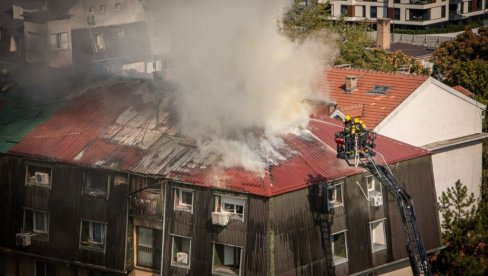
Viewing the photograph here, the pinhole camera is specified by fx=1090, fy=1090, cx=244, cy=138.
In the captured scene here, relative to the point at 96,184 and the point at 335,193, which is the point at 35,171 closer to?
the point at 96,184

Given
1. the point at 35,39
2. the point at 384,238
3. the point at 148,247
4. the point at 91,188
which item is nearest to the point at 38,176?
the point at 91,188

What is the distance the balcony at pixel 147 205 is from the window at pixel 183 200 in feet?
2.41

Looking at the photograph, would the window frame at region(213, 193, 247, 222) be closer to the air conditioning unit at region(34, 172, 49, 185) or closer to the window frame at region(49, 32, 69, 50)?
the air conditioning unit at region(34, 172, 49, 185)

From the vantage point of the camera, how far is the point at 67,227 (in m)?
39.1

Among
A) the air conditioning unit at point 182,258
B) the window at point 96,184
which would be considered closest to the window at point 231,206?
the air conditioning unit at point 182,258

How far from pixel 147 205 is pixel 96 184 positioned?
2.54 meters

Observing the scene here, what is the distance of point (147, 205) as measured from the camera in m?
37.2

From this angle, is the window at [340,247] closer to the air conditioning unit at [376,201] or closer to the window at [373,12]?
the air conditioning unit at [376,201]

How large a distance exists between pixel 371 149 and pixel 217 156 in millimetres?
5575

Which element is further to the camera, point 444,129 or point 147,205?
point 444,129

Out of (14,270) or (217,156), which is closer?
(217,156)

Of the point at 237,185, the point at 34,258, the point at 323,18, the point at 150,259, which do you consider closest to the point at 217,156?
the point at 237,185

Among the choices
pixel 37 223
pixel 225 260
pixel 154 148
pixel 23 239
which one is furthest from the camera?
pixel 37 223

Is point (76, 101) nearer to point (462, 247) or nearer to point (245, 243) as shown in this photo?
point (245, 243)
